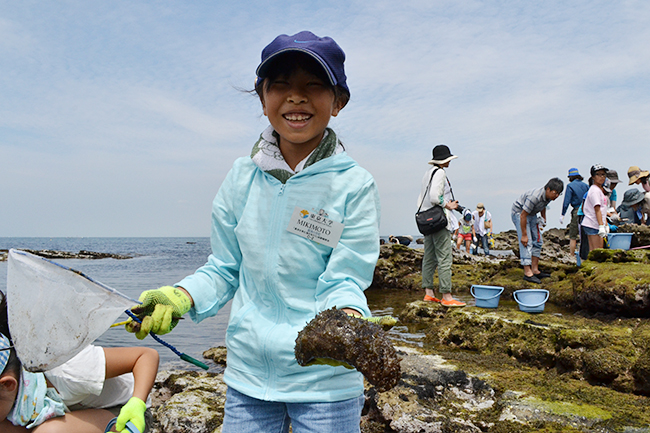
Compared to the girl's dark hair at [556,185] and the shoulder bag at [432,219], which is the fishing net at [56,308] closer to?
the shoulder bag at [432,219]

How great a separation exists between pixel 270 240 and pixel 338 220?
0.29 m

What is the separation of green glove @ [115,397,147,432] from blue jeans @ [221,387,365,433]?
0.77 metres

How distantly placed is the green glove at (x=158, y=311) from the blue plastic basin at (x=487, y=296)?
19.2 ft

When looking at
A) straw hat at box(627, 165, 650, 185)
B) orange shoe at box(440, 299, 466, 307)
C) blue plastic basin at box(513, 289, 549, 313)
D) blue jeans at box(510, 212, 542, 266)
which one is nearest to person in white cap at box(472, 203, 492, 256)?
straw hat at box(627, 165, 650, 185)

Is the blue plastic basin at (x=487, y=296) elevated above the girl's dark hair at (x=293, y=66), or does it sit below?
below

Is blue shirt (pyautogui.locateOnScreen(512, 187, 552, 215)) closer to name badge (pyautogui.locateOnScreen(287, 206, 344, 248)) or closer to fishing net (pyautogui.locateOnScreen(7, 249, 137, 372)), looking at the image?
name badge (pyautogui.locateOnScreen(287, 206, 344, 248))

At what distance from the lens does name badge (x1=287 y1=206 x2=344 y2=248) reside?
1.69 metres

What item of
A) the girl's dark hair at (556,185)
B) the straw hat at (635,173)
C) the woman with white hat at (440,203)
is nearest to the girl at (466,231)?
the straw hat at (635,173)

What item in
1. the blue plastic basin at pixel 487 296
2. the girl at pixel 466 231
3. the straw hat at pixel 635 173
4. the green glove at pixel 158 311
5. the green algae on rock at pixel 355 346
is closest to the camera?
the green algae on rock at pixel 355 346

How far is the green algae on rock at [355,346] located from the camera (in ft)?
4.49

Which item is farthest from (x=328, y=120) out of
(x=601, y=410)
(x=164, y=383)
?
(x=164, y=383)

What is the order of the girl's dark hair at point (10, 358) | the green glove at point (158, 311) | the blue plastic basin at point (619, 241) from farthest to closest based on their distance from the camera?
the blue plastic basin at point (619, 241) < the girl's dark hair at point (10, 358) < the green glove at point (158, 311)

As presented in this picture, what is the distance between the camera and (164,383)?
162 inches

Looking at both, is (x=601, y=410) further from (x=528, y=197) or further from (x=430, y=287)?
(x=528, y=197)
